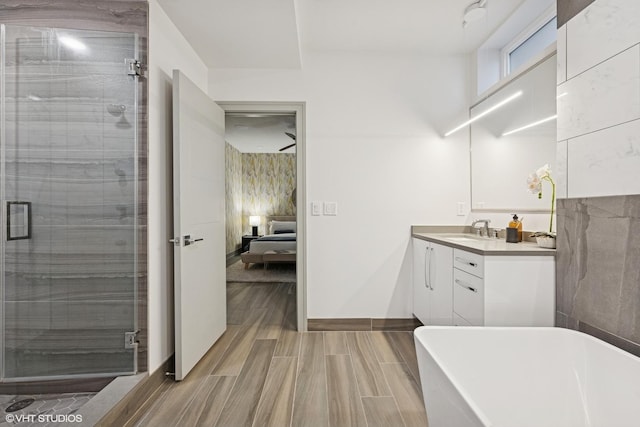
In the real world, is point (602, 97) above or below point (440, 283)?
above

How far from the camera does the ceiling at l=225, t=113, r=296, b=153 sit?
5008 millimetres

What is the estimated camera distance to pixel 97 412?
1.54 metres

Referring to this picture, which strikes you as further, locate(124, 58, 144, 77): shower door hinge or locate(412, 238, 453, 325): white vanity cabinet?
locate(412, 238, 453, 325): white vanity cabinet

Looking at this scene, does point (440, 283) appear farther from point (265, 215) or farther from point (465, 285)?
point (265, 215)

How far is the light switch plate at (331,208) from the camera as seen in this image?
2906mm

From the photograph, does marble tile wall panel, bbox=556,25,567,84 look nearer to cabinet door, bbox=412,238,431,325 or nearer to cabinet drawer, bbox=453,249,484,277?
cabinet drawer, bbox=453,249,484,277

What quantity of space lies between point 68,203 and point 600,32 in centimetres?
282

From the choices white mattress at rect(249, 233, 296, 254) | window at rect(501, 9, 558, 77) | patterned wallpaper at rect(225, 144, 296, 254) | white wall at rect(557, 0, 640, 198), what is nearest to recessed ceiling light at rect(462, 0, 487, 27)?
window at rect(501, 9, 558, 77)

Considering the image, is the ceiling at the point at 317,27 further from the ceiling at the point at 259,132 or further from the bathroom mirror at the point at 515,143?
the ceiling at the point at 259,132

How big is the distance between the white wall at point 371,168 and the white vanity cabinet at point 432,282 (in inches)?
5.8

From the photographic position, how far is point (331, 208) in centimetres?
291

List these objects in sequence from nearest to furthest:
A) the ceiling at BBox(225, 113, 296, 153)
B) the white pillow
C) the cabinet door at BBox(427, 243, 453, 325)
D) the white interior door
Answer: the white interior door → the cabinet door at BBox(427, 243, 453, 325) → the ceiling at BBox(225, 113, 296, 153) → the white pillow

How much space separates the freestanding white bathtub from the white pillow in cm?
606

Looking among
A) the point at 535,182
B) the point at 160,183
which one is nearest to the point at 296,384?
the point at 160,183
